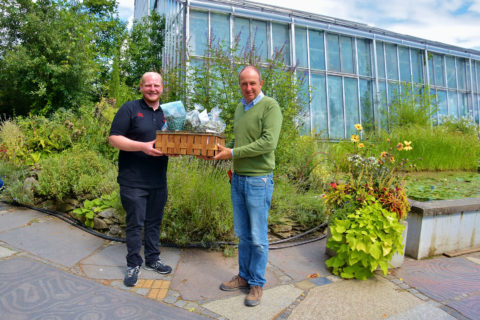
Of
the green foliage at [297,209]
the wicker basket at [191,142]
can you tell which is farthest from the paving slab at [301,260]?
the wicker basket at [191,142]

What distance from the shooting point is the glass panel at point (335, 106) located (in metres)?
11.3

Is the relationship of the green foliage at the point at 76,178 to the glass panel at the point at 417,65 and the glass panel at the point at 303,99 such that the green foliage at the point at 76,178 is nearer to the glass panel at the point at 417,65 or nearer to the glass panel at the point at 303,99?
the glass panel at the point at 303,99

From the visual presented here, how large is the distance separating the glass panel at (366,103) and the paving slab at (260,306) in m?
10.2

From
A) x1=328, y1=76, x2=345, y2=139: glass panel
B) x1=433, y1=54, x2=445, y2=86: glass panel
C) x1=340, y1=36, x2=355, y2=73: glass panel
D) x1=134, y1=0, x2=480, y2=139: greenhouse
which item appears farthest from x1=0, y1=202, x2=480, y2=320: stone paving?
x1=433, y1=54, x2=445, y2=86: glass panel

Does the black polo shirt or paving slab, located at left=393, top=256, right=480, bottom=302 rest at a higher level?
the black polo shirt

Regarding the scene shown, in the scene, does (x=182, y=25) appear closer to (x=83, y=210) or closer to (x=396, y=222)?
(x=83, y=210)

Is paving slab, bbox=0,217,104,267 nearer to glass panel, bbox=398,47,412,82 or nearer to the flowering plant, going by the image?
the flowering plant

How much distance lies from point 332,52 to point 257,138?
34.1 feet

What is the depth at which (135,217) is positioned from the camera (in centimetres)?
273

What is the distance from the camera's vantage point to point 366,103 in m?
12.0

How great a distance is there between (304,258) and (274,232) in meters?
0.66

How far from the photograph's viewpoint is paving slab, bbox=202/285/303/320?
2359 millimetres

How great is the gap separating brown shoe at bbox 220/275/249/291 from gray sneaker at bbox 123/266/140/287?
2.37 ft

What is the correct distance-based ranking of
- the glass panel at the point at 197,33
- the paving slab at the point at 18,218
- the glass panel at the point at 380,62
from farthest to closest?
1. the glass panel at the point at 380,62
2. the glass panel at the point at 197,33
3. the paving slab at the point at 18,218
